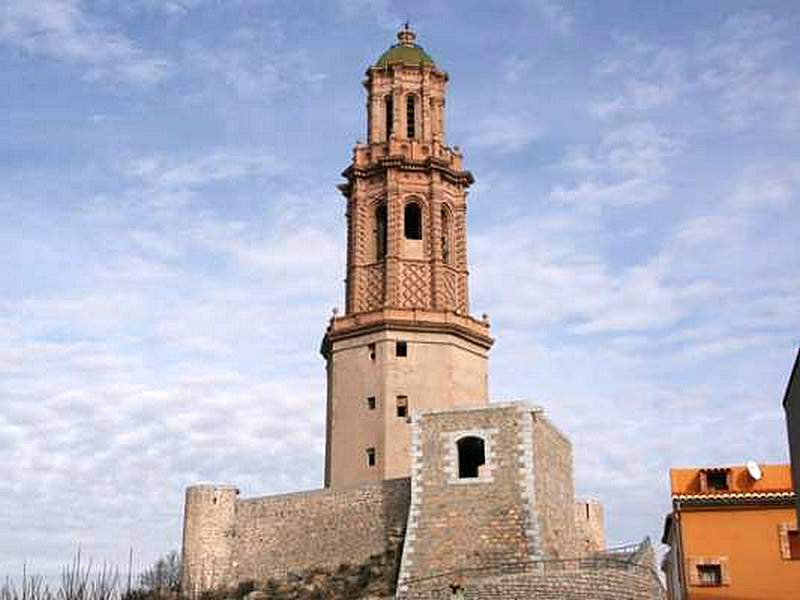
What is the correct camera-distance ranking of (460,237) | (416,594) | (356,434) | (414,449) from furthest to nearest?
(460,237) < (356,434) < (414,449) < (416,594)

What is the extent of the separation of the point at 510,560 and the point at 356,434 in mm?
10908

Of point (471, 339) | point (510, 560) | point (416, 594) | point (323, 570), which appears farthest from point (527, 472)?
point (471, 339)

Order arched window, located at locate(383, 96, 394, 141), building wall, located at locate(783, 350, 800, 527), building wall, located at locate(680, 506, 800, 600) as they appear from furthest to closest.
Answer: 1. arched window, located at locate(383, 96, 394, 141)
2. building wall, located at locate(680, 506, 800, 600)
3. building wall, located at locate(783, 350, 800, 527)

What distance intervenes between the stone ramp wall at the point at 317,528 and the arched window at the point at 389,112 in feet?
54.4

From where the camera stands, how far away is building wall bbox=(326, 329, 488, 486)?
42656 mm

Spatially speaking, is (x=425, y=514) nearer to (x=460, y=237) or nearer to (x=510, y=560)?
(x=510, y=560)

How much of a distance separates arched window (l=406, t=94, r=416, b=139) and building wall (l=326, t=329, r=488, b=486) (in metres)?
9.38

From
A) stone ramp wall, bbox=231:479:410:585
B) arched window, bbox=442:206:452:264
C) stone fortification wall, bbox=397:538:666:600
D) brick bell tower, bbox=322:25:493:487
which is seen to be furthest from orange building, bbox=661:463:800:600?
arched window, bbox=442:206:452:264

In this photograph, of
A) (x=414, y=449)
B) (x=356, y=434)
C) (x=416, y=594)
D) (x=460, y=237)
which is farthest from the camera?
(x=460, y=237)

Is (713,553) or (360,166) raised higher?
(360,166)

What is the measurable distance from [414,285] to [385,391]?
4.81m

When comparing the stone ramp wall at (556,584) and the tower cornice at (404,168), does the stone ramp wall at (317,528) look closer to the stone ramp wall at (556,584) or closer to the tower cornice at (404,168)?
the stone ramp wall at (556,584)

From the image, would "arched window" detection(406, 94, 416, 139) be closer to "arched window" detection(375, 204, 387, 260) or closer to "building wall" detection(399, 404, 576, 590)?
"arched window" detection(375, 204, 387, 260)

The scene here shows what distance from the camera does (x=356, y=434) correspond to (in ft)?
142
